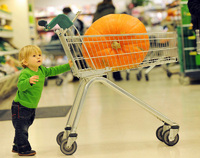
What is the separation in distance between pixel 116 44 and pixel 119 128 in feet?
3.21

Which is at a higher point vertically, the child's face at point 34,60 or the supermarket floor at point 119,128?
the child's face at point 34,60

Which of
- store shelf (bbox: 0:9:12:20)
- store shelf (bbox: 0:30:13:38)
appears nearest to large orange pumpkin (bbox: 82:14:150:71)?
store shelf (bbox: 0:30:13:38)

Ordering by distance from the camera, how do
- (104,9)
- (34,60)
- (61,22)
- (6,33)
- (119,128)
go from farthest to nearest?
(104,9), (6,33), (119,128), (34,60), (61,22)

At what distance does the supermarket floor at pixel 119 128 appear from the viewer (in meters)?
2.38

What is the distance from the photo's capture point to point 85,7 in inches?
446

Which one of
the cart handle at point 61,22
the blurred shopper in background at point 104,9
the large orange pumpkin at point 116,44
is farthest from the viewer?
the blurred shopper in background at point 104,9

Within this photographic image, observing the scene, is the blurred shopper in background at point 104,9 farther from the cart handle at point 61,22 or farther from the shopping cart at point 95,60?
the cart handle at point 61,22

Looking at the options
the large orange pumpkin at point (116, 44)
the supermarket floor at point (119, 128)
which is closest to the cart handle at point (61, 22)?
the large orange pumpkin at point (116, 44)

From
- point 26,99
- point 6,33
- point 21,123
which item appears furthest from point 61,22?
point 6,33

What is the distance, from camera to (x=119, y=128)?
302cm

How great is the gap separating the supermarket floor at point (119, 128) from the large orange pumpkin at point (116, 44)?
1.93ft

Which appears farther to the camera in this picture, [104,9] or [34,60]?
[104,9]

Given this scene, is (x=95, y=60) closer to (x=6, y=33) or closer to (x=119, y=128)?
(x=119, y=128)

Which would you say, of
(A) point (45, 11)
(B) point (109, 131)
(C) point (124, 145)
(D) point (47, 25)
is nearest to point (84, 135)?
(B) point (109, 131)
